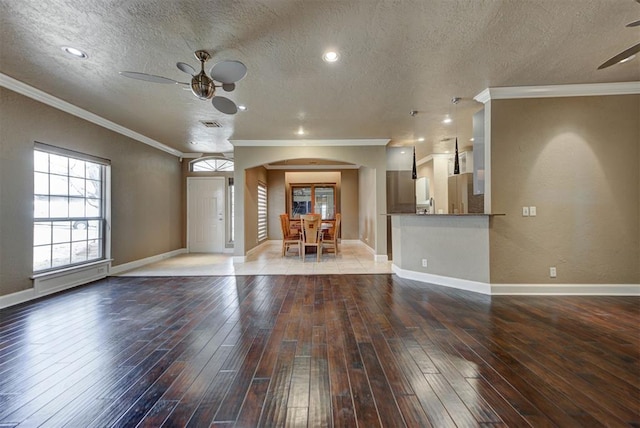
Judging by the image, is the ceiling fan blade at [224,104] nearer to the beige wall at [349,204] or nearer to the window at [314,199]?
the beige wall at [349,204]

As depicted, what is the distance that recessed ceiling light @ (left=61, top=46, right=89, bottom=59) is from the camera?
103 inches

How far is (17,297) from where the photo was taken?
3314 mm

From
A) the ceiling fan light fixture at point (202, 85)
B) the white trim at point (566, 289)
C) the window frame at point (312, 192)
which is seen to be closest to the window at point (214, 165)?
the window frame at point (312, 192)

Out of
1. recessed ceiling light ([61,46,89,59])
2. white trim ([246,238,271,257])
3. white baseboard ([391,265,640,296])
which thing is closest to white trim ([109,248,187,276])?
white trim ([246,238,271,257])

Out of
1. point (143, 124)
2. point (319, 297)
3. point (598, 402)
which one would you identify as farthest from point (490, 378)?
point (143, 124)

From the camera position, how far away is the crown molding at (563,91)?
3.42 m

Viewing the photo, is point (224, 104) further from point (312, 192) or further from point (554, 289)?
point (312, 192)

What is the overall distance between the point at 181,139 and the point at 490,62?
18.6 feet

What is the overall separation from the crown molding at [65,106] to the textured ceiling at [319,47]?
0.15m

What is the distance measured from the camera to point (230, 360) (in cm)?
201

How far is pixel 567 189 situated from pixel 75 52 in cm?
583

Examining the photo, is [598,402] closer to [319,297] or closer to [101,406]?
[319,297]

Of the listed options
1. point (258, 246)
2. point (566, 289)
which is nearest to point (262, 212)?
point (258, 246)

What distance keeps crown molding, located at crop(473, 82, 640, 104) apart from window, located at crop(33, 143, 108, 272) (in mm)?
6058
